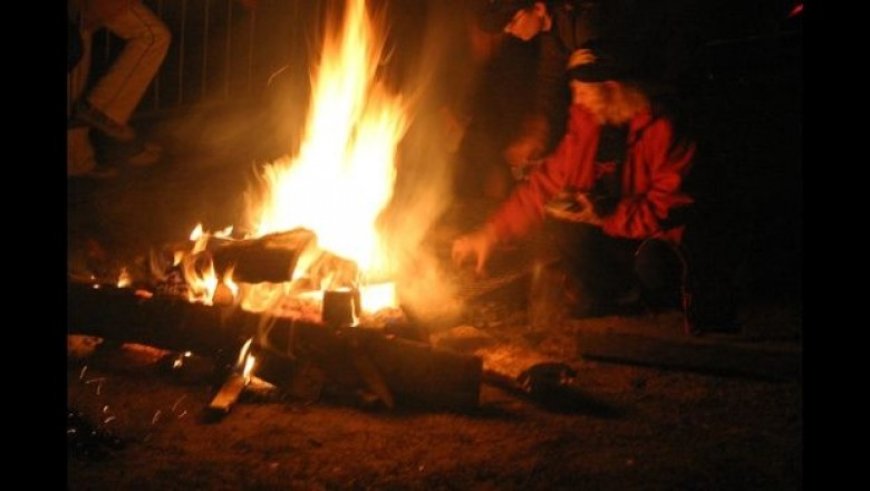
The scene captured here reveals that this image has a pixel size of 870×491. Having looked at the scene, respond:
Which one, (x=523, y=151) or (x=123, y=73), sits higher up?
(x=123, y=73)

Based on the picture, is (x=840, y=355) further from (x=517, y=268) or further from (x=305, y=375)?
(x=517, y=268)

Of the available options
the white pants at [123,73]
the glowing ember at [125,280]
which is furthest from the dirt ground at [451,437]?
the white pants at [123,73]

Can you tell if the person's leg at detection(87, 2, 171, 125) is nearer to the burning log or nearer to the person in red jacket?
the burning log

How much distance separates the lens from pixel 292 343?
5055 mm

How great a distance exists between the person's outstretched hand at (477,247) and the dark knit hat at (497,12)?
194 centimetres

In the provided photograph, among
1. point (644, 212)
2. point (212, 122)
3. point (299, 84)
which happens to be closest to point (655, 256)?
point (644, 212)

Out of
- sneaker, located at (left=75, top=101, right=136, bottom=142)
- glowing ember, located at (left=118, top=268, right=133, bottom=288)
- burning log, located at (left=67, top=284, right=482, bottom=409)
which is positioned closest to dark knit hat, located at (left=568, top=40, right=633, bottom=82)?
burning log, located at (left=67, top=284, right=482, bottom=409)

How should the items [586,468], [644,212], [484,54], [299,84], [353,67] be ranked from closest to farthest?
[586,468], [644,212], [353,67], [484,54], [299,84]

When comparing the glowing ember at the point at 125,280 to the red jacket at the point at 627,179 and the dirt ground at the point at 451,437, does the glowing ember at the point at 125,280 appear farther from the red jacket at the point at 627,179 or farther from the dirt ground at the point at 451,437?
the red jacket at the point at 627,179

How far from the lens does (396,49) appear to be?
814 centimetres

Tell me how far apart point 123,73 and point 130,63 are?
103 mm

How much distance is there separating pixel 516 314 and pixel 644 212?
44.3 inches

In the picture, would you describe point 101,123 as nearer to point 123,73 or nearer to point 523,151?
point 123,73

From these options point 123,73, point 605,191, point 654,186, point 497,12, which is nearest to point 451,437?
point 654,186
